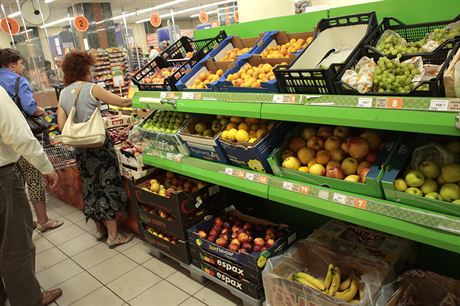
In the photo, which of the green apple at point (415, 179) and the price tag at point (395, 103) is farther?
the green apple at point (415, 179)

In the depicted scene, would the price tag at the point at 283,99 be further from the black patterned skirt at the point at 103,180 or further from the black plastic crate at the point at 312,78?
the black patterned skirt at the point at 103,180

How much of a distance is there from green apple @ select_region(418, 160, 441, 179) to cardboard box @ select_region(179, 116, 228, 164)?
126cm

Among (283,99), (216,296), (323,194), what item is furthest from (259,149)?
(216,296)

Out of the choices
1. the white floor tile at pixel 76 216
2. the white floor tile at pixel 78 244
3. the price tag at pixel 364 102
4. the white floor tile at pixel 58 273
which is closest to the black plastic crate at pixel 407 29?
the price tag at pixel 364 102

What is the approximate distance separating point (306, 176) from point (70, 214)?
3.84 m

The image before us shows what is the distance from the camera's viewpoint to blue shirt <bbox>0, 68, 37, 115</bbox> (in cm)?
395

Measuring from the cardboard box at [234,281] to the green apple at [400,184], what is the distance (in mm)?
1169

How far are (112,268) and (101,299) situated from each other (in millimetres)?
446

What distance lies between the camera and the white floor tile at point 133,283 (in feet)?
9.71

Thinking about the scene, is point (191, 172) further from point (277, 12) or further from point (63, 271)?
point (277, 12)

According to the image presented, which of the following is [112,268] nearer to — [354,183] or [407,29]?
[354,183]

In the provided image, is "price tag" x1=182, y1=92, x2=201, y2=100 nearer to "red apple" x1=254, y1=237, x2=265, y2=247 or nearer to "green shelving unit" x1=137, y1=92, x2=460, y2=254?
"green shelving unit" x1=137, y1=92, x2=460, y2=254

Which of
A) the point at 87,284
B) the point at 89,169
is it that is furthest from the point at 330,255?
the point at 89,169

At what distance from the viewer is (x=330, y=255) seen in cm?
231
